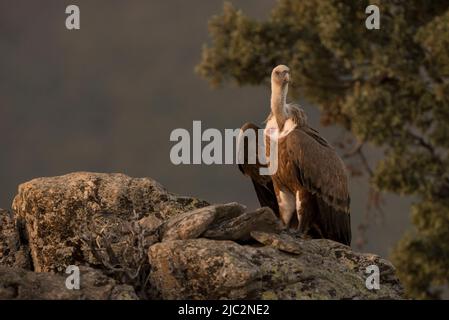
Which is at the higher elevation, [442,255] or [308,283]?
[308,283]

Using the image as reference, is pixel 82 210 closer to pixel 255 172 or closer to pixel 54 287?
pixel 54 287

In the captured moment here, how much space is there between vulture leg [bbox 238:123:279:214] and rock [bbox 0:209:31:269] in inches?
160

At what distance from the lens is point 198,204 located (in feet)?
42.4

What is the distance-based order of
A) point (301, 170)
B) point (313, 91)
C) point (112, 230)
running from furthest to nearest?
point (313, 91)
point (301, 170)
point (112, 230)

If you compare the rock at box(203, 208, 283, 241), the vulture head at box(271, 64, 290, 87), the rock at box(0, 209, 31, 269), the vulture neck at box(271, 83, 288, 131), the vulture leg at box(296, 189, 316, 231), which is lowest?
the rock at box(0, 209, 31, 269)

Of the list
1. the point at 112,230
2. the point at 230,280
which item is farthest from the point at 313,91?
the point at 230,280

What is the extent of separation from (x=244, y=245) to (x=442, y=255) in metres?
14.8

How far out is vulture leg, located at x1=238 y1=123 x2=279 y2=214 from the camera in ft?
48.8

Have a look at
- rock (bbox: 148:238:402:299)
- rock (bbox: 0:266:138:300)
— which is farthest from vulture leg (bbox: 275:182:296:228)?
rock (bbox: 0:266:138:300)

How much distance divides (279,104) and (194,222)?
4331 mm

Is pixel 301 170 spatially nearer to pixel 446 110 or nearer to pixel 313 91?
pixel 446 110

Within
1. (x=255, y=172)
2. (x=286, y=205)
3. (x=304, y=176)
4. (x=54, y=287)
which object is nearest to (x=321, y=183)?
(x=304, y=176)

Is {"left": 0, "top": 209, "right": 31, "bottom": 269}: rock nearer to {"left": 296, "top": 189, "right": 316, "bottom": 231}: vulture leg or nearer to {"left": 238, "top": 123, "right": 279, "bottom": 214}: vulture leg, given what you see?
{"left": 238, "top": 123, "right": 279, "bottom": 214}: vulture leg

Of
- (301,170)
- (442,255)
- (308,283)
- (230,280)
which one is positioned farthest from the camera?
(442,255)
